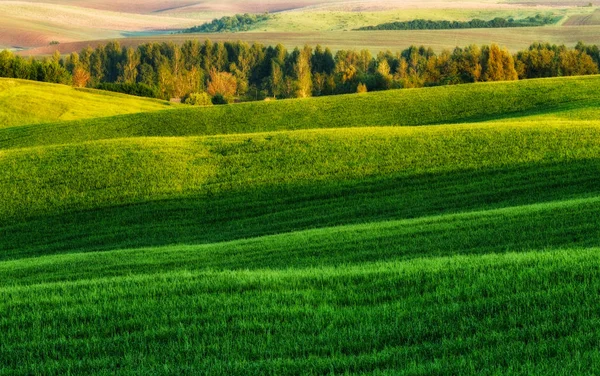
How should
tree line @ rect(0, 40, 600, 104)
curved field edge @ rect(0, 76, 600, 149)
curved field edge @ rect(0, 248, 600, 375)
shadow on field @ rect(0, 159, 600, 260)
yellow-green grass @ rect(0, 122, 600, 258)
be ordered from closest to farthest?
curved field edge @ rect(0, 248, 600, 375) < shadow on field @ rect(0, 159, 600, 260) < yellow-green grass @ rect(0, 122, 600, 258) < curved field edge @ rect(0, 76, 600, 149) < tree line @ rect(0, 40, 600, 104)

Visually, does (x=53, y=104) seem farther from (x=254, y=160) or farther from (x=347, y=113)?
(x=254, y=160)

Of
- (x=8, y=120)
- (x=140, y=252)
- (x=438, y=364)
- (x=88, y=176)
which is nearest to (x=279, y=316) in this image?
(x=438, y=364)

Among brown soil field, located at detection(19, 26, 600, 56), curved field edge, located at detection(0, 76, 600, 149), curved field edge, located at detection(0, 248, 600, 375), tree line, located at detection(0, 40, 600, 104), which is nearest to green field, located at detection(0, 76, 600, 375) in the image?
curved field edge, located at detection(0, 248, 600, 375)

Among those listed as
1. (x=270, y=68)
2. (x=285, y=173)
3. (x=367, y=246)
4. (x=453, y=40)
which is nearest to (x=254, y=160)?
(x=285, y=173)

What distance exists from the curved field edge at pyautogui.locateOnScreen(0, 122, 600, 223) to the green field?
5.4 inches

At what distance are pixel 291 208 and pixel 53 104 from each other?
63.8 meters

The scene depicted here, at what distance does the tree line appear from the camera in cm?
9788

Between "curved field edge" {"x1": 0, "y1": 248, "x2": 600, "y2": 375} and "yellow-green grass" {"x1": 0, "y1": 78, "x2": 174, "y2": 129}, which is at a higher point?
"curved field edge" {"x1": 0, "y1": 248, "x2": 600, "y2": 375}

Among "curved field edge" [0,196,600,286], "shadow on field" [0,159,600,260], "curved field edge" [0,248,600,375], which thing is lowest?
"shadow on field" [0,159,600,260]

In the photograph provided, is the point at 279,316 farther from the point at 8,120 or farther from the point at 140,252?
the point at 8,120

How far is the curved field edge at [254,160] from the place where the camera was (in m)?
28.4

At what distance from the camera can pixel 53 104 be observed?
81.4m

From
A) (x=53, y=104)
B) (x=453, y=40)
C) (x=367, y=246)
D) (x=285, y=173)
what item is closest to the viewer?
(x=367, y=246)

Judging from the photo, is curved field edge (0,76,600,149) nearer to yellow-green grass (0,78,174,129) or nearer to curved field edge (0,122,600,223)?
curved field edge (0,122,600,223)
